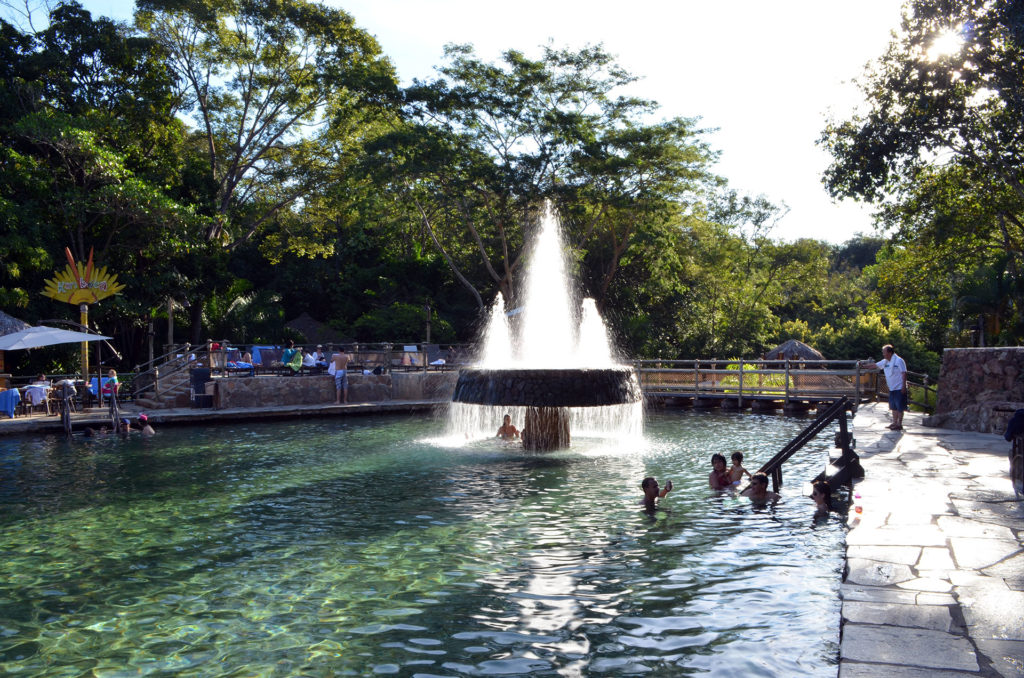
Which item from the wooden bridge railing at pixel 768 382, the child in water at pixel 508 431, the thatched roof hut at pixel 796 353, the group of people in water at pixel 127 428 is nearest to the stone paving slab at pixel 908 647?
the child in water at pixel 508 431

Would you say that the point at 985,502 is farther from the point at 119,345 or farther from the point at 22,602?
the point at 119,345

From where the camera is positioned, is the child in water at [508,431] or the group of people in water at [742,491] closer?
the group of people in water at [742,491]

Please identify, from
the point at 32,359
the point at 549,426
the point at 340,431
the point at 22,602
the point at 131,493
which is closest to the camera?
the point at 22,602

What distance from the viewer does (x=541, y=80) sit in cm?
3075

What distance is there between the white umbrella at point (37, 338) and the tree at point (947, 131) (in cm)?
2161

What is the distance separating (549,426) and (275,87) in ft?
80.5

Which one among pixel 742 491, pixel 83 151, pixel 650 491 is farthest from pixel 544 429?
pixel 83 151

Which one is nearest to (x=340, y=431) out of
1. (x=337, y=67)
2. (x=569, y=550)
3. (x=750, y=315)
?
(x=569, y=550)

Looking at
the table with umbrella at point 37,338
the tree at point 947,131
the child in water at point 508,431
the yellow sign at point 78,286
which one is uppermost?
the tree at point 947,131

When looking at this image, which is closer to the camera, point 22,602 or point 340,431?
point 22,602

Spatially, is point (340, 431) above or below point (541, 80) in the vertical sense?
below

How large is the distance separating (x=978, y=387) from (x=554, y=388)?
7559 millimetres

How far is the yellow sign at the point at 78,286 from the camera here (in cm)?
2392

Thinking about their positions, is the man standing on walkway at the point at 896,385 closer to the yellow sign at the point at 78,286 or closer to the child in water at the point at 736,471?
the child in water at the point at 736,471
